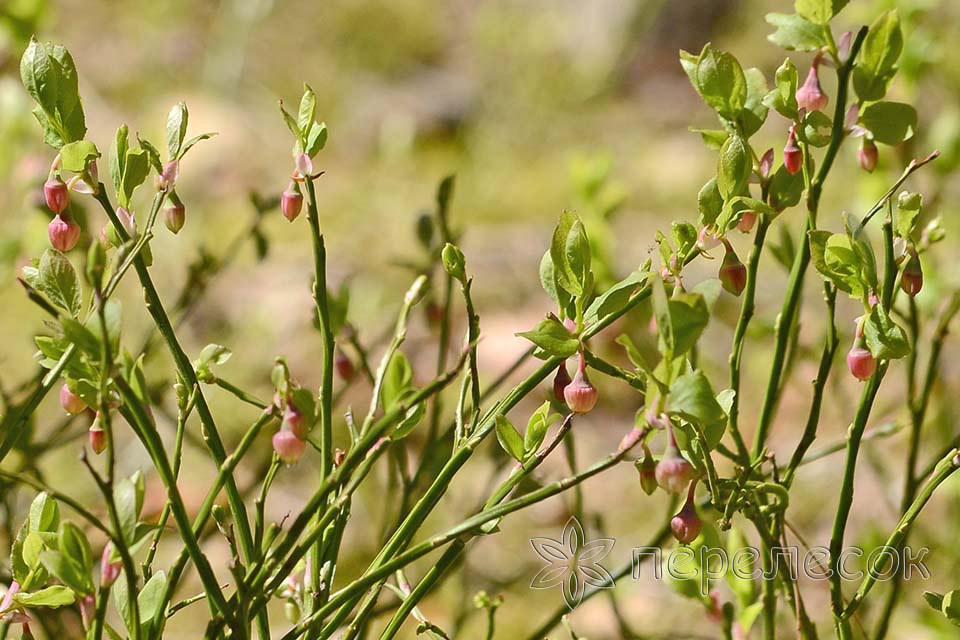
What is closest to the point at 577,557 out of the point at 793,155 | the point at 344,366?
the point at 344,366

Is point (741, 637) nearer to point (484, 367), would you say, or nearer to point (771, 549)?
point (771, 549)

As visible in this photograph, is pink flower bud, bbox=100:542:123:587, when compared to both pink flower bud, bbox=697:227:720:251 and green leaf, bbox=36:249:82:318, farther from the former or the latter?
pink flower bud, bbox=697:227:720:251

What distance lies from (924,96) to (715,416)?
2761 millimetres

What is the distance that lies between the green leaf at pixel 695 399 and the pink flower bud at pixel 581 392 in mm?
65

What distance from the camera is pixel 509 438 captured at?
1.63ft

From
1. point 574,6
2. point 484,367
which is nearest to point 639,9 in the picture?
point 574,6

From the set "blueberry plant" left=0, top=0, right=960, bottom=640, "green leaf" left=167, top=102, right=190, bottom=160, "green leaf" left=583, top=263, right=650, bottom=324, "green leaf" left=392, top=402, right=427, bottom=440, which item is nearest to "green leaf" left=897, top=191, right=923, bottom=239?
"blueberry plant" left=0, top=0, right=960, bottom=640

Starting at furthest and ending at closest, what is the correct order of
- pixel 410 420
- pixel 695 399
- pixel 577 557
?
1. pixel 577 557
2. pixel 410 420
3. pixel 695 399

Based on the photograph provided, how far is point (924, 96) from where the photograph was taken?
283 cm

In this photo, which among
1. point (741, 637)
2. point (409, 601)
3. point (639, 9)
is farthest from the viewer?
point (639, 9)

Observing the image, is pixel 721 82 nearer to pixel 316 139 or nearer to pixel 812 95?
pixel 812 95

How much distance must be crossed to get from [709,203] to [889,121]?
12 centimetres

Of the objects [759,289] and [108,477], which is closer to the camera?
[108,477]

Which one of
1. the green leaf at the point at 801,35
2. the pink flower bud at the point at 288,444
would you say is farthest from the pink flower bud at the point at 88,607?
the green leaf at the point at 801,35
